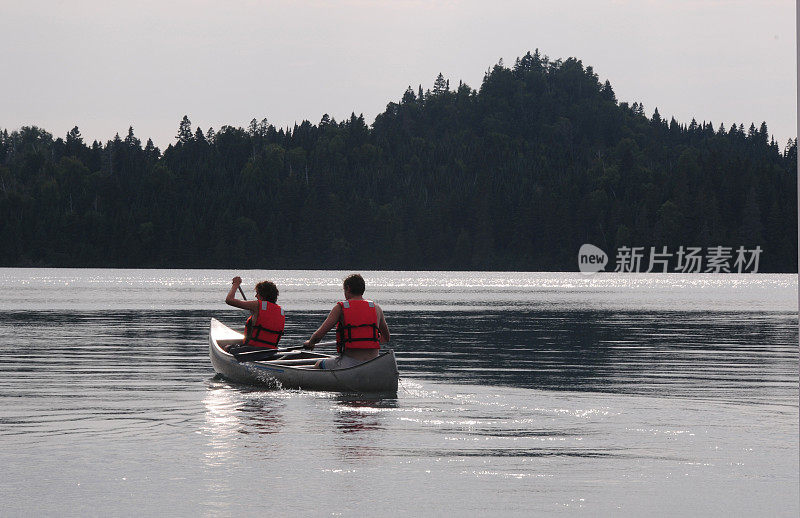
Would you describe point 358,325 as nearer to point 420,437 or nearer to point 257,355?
point 257,355

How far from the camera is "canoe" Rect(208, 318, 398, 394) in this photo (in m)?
21.1

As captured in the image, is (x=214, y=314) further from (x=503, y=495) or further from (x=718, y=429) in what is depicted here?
(x=503, y=495)

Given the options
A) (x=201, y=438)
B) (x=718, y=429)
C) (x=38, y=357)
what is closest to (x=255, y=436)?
(x=201, y=438)

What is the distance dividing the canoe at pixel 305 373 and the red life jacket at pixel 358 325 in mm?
401

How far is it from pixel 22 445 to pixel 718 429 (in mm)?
9848

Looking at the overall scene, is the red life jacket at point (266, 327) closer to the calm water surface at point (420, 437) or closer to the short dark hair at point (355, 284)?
the calm water surface at point (420, 437)

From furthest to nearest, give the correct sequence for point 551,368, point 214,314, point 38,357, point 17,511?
point 214,314 < point 38,357 < point 551,368 < point 17,511

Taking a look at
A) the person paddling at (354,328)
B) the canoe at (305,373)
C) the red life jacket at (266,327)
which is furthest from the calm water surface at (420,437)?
the red life jacket at (266,327)

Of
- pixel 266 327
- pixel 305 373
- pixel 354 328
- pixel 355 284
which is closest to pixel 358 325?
pixel 354 328

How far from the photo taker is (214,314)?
5697 centimetres

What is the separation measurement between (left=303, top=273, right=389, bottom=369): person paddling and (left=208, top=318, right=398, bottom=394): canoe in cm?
24

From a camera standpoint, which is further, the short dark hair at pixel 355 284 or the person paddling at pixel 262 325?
the person paddling at pixel 262 325

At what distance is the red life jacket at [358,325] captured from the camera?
68.7 feet

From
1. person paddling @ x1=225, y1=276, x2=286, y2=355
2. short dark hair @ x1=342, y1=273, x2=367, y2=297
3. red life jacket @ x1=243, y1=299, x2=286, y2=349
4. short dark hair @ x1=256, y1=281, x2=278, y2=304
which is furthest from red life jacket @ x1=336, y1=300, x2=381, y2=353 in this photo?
red life jacket @ x1=243, y1=299, x2=286, y2=349
